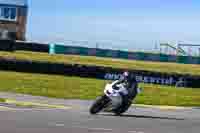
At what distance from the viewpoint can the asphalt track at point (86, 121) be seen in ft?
49.6

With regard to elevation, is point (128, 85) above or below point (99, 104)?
above

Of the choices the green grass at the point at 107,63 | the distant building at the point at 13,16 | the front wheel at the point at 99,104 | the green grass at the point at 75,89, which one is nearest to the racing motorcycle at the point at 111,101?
the front wheel at the point at 99,104

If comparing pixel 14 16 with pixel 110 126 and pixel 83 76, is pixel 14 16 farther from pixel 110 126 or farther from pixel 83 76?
pixel 110 126

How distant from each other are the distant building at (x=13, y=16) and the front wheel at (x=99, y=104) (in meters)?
62.9

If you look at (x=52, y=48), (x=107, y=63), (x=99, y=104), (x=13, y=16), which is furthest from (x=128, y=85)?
(x=13, y=16)

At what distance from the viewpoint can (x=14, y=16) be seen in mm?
83812

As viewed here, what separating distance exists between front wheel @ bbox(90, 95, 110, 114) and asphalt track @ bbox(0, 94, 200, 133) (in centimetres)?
22

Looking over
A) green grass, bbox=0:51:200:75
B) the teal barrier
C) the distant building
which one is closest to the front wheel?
green grass, bbox=0:51:200:75

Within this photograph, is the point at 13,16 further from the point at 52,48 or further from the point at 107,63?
the point at 107,63

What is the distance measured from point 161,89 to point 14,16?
53637mm

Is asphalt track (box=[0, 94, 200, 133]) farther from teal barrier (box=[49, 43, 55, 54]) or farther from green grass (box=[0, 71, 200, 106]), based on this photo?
teal barrier (box=[49, 43, 55, 54])

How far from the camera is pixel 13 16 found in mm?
83750

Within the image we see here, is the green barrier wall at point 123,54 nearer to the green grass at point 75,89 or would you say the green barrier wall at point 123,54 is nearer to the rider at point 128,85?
the green grass at point 75,89

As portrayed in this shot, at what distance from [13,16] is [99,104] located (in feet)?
214
